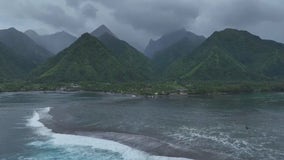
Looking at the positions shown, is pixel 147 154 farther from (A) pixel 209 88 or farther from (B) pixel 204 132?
(A) pixel 209 88

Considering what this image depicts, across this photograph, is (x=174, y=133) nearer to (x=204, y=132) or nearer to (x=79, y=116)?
(x=204, y=132)

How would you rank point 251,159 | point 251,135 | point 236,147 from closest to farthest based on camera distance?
1. point 251,159
2. point 236,147
3. point 251,135

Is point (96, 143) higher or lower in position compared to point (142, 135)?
lower

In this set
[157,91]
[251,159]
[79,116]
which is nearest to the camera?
[251,159]

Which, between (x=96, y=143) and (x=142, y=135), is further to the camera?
(x=142, y=135)

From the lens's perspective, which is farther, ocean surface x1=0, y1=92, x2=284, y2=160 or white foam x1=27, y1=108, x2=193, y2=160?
ocean surface x1=0, y1=92, x2=284, y2=160

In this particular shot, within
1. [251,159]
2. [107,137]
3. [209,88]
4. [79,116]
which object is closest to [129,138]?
[107,137]

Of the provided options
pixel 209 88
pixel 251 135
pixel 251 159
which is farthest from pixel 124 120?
pixel 209 88

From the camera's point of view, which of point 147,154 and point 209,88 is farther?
point 209,88

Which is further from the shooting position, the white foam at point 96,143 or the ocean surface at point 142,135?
the ocean surface at point 142,135
